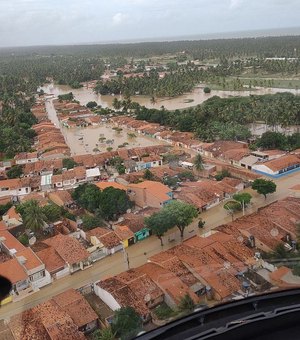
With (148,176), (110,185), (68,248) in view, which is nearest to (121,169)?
(148,176)

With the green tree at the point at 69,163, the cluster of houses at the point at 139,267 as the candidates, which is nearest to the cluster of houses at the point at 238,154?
the cluster of houses at the point at 139,267

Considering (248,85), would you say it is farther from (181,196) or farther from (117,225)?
(117,225)

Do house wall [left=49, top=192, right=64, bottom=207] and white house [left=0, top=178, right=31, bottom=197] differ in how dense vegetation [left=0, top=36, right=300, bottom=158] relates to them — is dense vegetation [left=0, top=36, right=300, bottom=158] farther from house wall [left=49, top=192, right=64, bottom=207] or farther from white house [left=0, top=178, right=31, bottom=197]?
house wall [left=49, top=192, right=64, bottom=207]

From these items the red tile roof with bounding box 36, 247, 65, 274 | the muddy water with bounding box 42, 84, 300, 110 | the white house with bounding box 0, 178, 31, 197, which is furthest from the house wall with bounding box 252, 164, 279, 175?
the muddy water with bounding box 42, 84, 300, 110

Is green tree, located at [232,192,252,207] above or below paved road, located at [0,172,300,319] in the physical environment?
above

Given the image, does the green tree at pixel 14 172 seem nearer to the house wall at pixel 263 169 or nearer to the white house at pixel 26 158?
the white house at pixel 26 158

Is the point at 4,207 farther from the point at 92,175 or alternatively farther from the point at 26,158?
the point at 26,158
